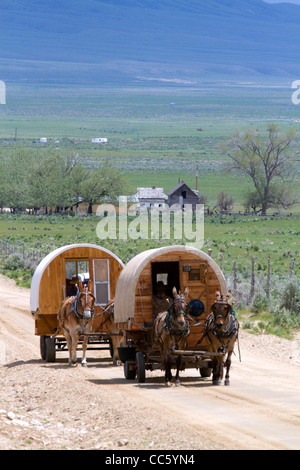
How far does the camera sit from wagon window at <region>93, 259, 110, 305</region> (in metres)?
20.9

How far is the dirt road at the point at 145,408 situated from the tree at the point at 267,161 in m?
85.2

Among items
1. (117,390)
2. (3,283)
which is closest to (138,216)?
(3,283)

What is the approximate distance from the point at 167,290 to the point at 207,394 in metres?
3.95

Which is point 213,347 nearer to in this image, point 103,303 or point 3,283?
point 103,303

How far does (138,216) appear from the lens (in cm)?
9556

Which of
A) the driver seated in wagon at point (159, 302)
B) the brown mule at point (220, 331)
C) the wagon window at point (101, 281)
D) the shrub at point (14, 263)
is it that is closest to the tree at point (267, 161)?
the shrub at point (14, 263)

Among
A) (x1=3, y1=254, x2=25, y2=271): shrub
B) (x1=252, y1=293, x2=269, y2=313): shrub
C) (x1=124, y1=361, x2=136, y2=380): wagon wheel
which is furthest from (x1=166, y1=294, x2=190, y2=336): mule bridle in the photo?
(x1=3, y1=254, x2=25, y2=271): shrub

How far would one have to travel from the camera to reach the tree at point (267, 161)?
105m

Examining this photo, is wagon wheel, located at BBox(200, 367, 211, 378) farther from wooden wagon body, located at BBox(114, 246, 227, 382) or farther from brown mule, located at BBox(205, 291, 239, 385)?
brown mule, located at BBox(205, 291, 239, 385)

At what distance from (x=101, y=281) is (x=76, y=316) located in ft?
7.92

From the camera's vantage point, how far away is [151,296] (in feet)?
56.2

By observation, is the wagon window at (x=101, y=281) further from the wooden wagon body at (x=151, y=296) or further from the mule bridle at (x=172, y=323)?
the mule bridle at (x=172, y=323)

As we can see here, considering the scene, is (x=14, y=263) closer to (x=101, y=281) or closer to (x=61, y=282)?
(x=101, y=281)

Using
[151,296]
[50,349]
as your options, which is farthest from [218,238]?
[151,296]
